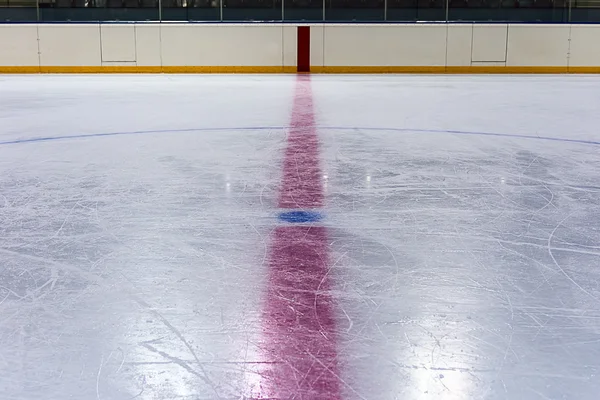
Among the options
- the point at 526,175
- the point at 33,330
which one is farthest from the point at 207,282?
the point at 526,175

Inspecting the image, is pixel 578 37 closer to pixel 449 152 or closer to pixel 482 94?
pixel 482 94

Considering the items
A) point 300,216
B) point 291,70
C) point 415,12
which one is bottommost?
point 300,216

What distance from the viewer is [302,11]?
1731 centimetres

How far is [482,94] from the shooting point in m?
11.2

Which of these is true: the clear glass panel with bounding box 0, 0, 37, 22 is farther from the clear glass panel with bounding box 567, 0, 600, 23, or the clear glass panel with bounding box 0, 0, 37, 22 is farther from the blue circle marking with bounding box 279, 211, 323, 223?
the blue circle marking with bounding box 279, 211, 323, 223

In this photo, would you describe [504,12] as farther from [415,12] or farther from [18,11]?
[18,11]

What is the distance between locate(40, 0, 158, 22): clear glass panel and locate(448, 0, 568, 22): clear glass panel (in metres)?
7.05

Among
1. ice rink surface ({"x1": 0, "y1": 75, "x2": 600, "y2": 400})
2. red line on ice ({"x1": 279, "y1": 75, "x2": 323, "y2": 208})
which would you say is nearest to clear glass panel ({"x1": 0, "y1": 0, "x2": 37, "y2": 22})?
red line on ice ({"x1": 279, "y1": 75, "x2": 323, "y2": 208})

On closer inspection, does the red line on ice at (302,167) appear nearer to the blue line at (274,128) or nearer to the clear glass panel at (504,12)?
the blue line at (274,128)

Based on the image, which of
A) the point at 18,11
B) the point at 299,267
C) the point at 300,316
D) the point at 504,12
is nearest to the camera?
the point at 300,316

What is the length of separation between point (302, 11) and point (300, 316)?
1578 centimetres

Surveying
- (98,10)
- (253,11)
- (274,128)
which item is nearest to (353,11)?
(253,11)

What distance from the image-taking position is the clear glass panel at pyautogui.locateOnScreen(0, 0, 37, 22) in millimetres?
16906

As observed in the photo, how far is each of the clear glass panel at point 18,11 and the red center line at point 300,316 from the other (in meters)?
14.9
